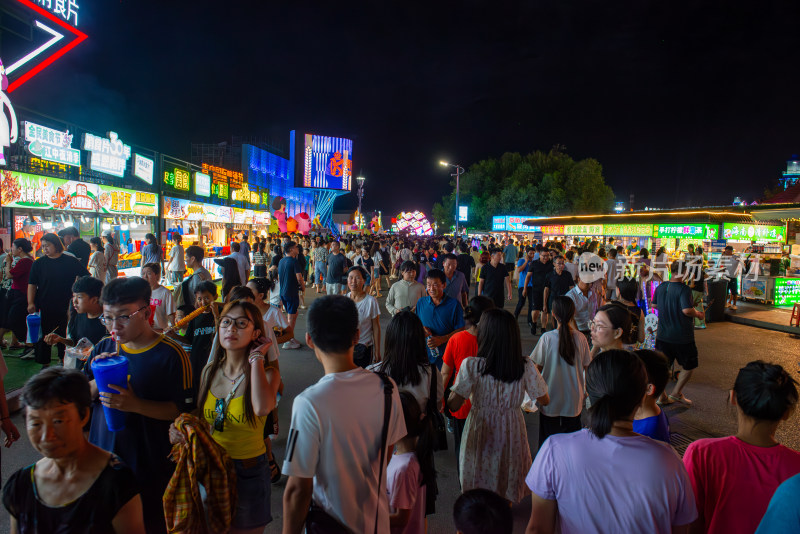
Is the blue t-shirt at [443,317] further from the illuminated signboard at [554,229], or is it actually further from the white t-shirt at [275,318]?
the illuminated signboard at [554,229]

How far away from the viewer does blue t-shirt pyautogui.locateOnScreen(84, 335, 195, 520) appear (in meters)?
2.28

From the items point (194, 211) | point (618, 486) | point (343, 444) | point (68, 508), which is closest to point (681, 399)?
point (618, 486)

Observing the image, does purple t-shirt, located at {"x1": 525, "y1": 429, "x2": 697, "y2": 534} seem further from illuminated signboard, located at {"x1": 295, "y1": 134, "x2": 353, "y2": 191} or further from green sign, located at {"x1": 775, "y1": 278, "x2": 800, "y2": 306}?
illuminated signboard, located at {"x1": 295, "y1": 134, "x2": 353, "y2": 191}

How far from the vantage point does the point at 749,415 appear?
191cm

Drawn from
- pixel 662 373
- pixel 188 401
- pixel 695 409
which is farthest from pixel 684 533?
pixel 695 409

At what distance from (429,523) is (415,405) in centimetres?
153

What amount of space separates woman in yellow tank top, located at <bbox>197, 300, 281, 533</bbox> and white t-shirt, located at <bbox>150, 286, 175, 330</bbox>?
2.93 meters

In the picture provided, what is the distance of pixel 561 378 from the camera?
3.68m

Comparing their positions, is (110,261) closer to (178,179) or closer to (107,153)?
(107,153)

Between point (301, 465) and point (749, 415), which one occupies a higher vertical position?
point (749, 415)

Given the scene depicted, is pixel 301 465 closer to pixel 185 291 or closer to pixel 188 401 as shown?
pixel 188 401

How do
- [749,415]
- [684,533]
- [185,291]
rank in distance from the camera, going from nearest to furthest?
[684,533] → [749,415] → [185,291]

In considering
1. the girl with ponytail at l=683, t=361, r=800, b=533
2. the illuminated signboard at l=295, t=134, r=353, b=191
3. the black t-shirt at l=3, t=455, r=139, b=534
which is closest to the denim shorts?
the black t-shirt at l=3, t=455, r=139, b=534

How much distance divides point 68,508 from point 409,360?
191 centimetres
